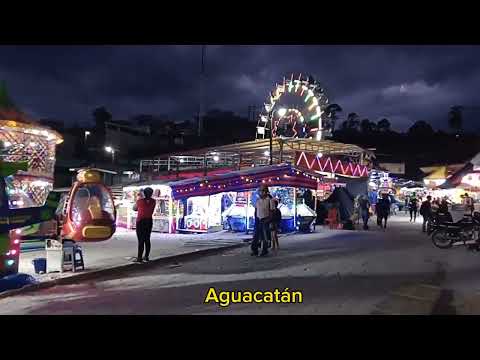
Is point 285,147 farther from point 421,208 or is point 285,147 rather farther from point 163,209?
point 163,209

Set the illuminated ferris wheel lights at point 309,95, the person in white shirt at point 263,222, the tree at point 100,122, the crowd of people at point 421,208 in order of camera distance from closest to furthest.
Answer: the person in white shirt at point 263,222
the crowd of people at point 421,208
the illuminated ferris wheel lights at point 309,95
the tree at point 100,122

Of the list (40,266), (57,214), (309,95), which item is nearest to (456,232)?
(57,214)

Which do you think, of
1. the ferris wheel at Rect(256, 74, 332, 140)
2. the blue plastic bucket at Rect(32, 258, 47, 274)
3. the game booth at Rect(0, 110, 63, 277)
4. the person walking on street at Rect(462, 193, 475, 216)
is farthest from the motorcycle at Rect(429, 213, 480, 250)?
the ferris wheel at Rect(256, 74, 332, 140)

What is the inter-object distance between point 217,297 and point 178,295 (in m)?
0.59

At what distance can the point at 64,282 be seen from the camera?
750cm

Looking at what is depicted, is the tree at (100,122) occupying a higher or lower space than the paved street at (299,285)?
higher

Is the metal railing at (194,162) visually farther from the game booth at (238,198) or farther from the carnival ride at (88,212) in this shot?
the carnival ride at (88,212)

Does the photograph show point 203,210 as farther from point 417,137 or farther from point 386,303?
point 417,137

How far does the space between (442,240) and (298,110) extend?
12968 mm

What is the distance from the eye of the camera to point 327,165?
2347cm

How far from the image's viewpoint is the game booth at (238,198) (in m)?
15.5

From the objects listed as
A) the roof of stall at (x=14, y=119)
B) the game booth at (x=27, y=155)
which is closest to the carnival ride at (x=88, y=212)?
the game booth at (x=27, y=155)

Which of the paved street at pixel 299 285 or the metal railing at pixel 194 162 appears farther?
the metal railing at pixel 194 162

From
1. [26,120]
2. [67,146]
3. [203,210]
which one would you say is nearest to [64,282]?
[26,120]
